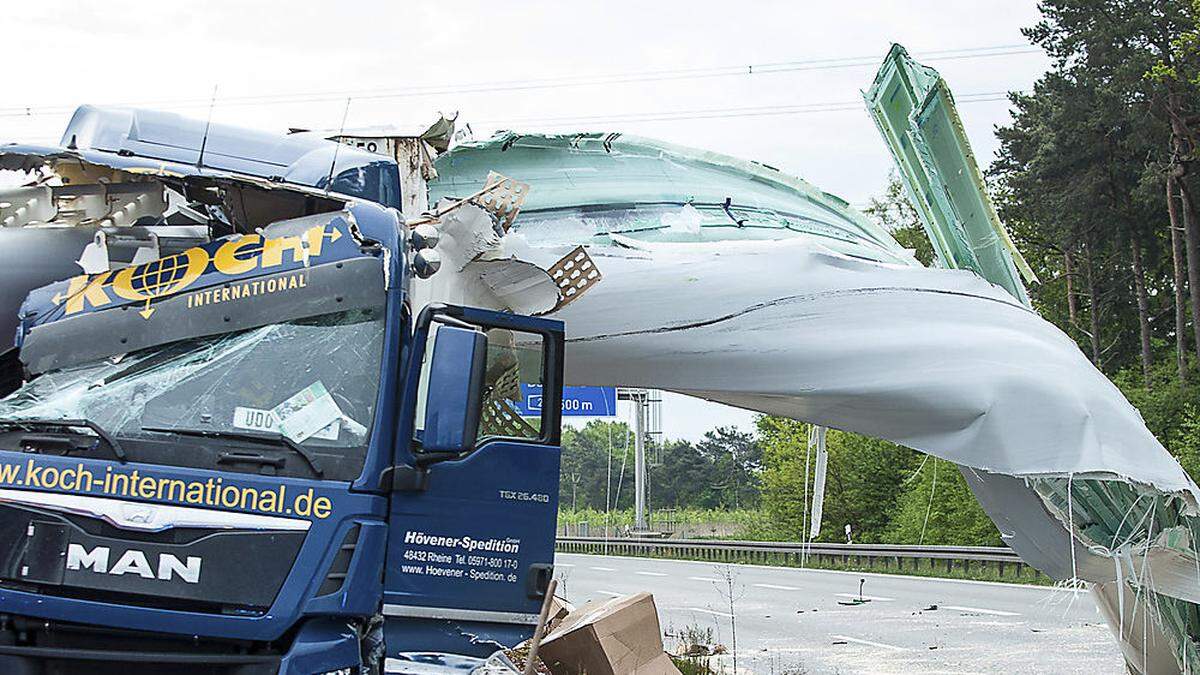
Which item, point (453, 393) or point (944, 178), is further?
point (944, 178)

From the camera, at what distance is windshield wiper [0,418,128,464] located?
4.81m

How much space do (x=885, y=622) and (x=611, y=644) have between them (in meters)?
8.86

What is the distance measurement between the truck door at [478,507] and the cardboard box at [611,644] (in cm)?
181

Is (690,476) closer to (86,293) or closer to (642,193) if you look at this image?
(642,193)

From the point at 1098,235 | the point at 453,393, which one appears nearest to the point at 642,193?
the point at 453,393

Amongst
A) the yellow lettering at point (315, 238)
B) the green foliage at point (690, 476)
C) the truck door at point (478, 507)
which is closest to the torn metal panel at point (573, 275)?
the truck door at point (478, 507)

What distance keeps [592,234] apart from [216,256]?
242 centimetres

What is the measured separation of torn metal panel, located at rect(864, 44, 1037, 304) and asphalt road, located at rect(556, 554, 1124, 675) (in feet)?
6.10

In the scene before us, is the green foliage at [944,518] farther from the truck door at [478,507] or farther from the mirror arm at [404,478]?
the mirror arm at [404,478]

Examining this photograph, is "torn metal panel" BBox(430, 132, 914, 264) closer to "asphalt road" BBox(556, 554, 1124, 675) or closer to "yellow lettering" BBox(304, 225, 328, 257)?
"yellow lettering" BBox(304, 225, 328, 257)

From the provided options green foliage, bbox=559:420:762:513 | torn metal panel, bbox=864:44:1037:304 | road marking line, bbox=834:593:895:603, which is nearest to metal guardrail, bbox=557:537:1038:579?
road marking line, bbox=834:593:895:603

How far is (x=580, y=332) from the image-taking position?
7016mm

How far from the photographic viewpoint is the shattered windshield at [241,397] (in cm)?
487

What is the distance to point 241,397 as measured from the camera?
4996 millimetres
